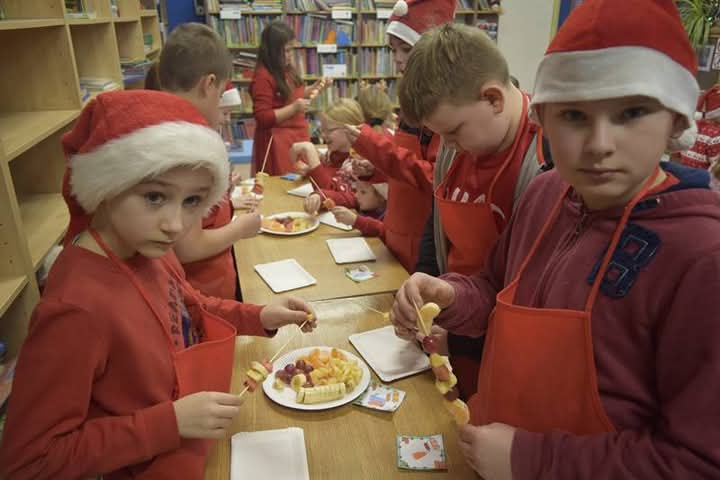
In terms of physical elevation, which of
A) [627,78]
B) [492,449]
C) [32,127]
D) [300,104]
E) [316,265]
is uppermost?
[627,78]

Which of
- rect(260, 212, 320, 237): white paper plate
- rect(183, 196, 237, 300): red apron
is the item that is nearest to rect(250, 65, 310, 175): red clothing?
rect(260, 212, 320, 237): white paper plate

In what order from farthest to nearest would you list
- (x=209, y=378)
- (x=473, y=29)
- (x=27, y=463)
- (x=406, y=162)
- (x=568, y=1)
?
1. (x=568, y=1)
2. (x=406, y=162)
3. (x=473, y=29)
4. (x=209, y=378)
5. (x=27, y=463)

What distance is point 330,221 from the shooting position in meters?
2.81

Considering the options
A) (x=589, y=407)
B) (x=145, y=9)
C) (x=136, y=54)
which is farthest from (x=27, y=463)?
(x=145, y=9)

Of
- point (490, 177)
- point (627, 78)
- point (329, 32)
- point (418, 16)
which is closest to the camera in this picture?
point (627, 78)

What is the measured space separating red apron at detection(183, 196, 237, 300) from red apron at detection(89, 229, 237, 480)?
0.84 m

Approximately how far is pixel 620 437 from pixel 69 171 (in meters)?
1.13

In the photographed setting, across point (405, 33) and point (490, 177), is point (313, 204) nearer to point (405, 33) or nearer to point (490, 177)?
point (405, 33)

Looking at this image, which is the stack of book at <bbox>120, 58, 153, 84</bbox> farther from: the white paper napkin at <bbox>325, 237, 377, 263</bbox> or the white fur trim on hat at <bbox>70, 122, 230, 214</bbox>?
the white fur trim on hat at <bbox>70, 122, 230, 214</bbox>

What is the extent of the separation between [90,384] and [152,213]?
335 millimetres

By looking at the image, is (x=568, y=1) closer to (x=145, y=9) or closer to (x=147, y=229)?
(x=145, y=9)

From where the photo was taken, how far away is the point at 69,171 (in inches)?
41.9

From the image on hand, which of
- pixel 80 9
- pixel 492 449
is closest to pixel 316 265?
pixel 492 449

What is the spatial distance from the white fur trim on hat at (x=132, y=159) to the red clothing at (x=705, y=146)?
11.8 ft
